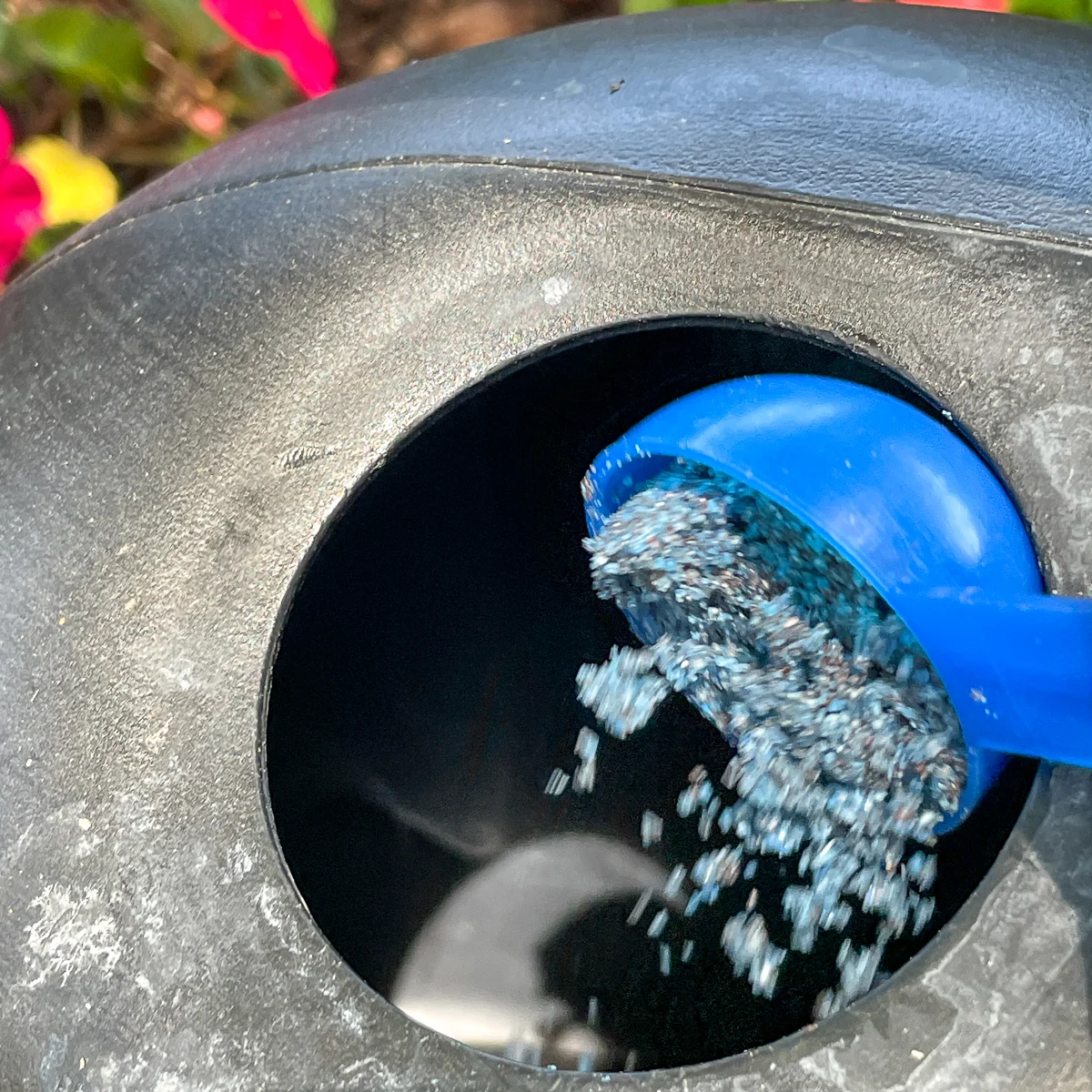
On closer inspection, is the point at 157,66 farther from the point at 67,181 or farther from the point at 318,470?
the point at 318,470

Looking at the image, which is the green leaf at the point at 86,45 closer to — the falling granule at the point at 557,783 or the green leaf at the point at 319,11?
the green leaf at the point at 319,11

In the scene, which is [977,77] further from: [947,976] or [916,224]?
[947,976]

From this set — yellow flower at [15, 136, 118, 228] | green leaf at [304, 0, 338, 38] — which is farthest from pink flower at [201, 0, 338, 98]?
yellow flower at [15, 136, 118, 228]

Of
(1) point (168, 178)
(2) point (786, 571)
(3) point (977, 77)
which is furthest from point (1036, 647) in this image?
(1) point (168, 178)

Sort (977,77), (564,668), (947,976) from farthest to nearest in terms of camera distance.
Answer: (564,668), (977,77), (947,976)

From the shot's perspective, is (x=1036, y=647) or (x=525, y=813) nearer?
(x=1036, y=647)

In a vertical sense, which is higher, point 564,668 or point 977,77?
point 977,77

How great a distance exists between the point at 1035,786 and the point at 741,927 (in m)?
0.24

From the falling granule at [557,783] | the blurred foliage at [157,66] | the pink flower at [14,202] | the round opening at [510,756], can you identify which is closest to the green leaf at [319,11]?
the blurred foliage at [157,66]

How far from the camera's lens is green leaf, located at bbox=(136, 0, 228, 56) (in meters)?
0.97

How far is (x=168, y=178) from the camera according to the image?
0.68 meters

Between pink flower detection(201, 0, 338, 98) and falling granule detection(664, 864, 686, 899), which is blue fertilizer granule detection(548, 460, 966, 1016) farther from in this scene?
pink flower detection(201, 0, 338, 98)

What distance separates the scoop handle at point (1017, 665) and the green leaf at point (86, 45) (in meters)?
0.89

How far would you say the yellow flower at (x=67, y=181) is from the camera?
3.47ft
